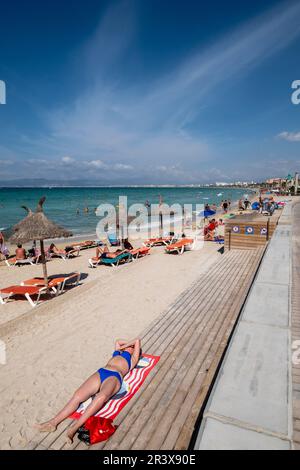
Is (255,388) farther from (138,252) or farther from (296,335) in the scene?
(138,252)

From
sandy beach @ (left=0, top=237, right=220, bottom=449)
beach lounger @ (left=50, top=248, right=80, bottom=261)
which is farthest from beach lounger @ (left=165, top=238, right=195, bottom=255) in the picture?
beach lounger @ (left=50, top=248, right=80, bottom=261)

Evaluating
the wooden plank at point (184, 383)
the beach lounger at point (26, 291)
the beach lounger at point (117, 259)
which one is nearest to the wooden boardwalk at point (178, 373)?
the wooden plank at point (184, 383)

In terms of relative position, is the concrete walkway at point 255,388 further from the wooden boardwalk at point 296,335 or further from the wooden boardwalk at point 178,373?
the wooden boardwalk at point 178,373

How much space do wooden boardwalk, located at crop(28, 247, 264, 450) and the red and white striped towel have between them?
0.10m

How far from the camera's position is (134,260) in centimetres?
1156

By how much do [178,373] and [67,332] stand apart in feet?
9.67

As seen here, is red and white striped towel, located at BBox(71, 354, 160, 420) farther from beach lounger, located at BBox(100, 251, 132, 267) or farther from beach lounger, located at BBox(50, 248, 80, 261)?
beach lounger, located at BBox(50, 248, 80, 261)

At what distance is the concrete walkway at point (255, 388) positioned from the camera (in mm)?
1751

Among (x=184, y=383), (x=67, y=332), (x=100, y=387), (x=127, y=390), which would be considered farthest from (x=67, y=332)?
(x=184, y=383)

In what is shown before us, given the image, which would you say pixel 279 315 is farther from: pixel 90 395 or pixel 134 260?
pixel 134 260

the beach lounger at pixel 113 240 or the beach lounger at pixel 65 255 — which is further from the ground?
the beach lounger at pixel 113 240

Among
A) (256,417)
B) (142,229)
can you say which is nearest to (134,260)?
(256,417)

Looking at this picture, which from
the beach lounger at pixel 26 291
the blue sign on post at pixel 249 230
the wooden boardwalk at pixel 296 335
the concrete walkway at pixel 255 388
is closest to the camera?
the concrete walkway at pixel 255 388

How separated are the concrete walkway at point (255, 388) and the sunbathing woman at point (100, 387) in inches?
47.7
